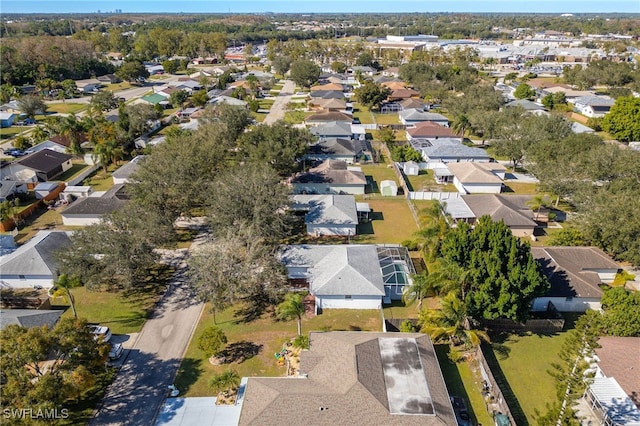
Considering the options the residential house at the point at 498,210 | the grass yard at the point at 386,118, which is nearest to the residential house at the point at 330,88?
the grass yard at the point at 386,118

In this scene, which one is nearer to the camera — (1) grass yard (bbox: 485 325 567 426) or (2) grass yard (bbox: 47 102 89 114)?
(1) grass yard (bbox: 485 325 567 426)

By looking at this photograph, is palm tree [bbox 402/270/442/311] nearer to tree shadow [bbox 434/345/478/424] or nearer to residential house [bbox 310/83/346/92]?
tree shadow [bbox 434/345/478/424]

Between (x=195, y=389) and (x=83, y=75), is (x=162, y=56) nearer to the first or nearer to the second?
(x=83, y=75)

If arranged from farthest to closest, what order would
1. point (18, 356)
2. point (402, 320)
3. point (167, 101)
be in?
point (167, 101)
point (402, 320)
point (18, 356)

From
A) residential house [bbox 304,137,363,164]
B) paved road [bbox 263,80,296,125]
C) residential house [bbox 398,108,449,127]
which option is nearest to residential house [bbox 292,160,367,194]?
residential house [bbox 304,137,363,164]

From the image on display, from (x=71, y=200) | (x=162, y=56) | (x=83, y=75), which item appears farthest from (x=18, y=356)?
(x=162, y=56)

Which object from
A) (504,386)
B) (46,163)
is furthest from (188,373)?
(46,163)

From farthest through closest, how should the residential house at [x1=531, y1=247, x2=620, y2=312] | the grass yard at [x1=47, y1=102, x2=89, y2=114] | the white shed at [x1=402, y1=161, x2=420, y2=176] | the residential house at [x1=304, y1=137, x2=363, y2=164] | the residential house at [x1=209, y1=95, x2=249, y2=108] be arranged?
the grass yard at [x1=47, y1=102, x2=89, y2=114] < the residential house at [x1=209, y1=95, x2=249, y2=108] < the residential house at [x1=304, y1=137, x2=363, y2=164] < the white shed at [x1=402, y1=161, x2=420, y2=176] < the residential house at [x1=531, y1=247, x2=620, y2=312]
